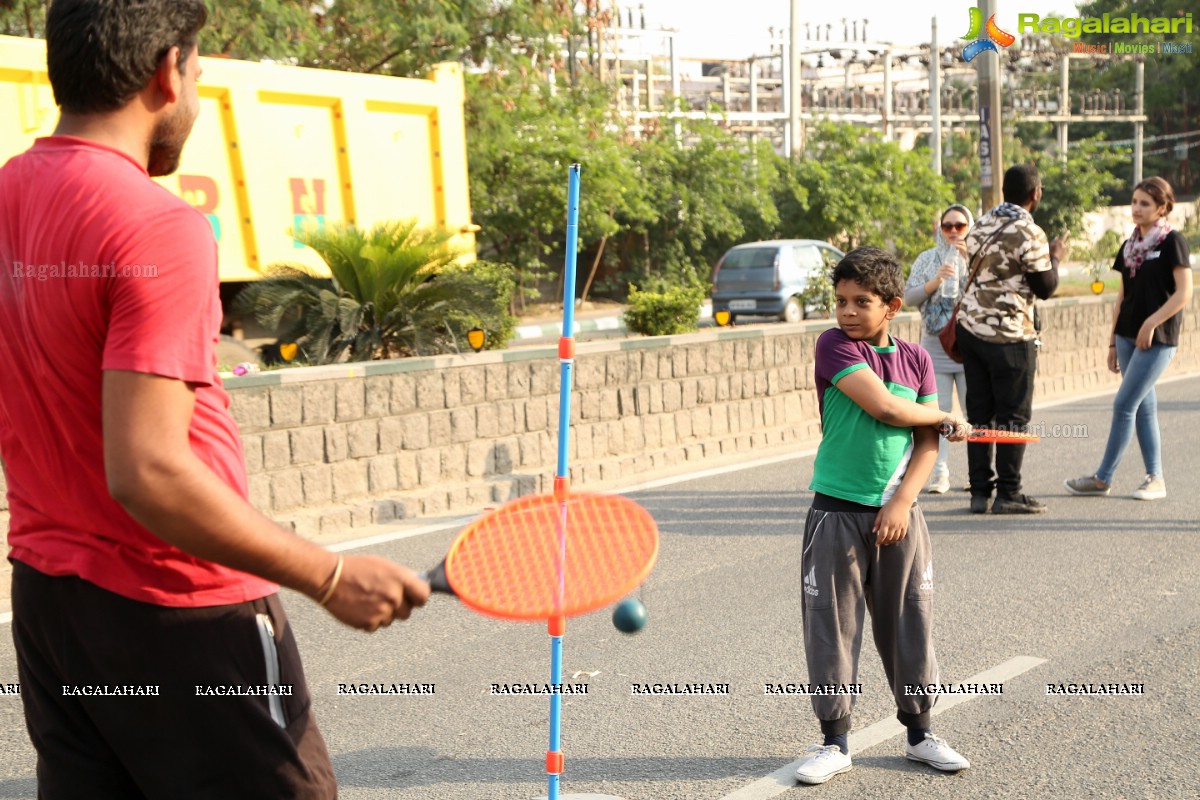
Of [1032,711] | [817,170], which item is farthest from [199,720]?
[817,170]

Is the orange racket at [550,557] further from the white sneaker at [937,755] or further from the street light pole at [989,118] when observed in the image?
the street light pole at [989,118]

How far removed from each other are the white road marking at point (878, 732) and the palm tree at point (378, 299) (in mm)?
5695

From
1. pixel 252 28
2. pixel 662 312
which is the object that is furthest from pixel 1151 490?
pixel 252 28

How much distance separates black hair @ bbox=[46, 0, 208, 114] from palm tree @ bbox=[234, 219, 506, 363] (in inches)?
306

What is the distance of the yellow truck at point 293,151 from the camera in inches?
420

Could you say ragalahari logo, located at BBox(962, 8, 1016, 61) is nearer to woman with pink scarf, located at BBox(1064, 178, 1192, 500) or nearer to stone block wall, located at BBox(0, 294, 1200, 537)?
stone block wall, located at BBox(0, 294, 1200, 537)

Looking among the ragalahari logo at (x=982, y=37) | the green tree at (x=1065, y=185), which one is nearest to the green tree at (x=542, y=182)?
the ragalahari logo at (x=982, y=37)

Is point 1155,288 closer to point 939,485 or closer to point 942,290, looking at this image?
point 942,290

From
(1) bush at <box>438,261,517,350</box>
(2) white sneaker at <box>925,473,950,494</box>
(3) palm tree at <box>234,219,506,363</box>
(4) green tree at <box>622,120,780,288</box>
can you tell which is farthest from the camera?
(4) green tree at <box>622,120,780,288</box>

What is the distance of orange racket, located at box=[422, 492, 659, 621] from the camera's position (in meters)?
2.37

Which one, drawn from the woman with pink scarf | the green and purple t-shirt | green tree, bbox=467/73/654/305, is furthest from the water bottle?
green tree, bbox=467/73/654/305

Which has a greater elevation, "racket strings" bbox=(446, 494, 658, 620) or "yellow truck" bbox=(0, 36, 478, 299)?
"yellow truck" bbox=(0, 36, 478, 299)

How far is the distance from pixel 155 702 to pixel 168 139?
3.09ft

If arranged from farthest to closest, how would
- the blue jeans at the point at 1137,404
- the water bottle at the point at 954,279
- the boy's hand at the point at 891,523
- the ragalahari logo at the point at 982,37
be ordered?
1. the ragalahari logo at the point at 982,37
2. the water bottle at the point at 954,279
3. the blue jeans at the point at 1137,404
4. the boy's hand at the point at 891,523
